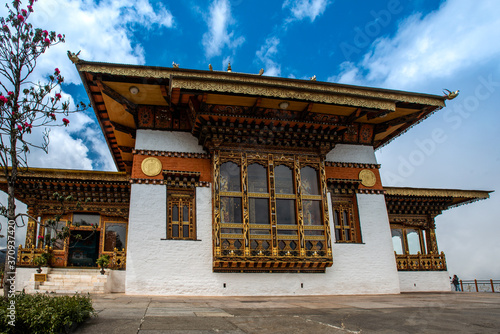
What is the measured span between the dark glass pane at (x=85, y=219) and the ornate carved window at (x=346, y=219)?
877 cm

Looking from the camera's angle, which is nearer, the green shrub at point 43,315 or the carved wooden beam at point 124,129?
the green shrub at point 43,315

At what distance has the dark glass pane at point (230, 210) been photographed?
441 inches

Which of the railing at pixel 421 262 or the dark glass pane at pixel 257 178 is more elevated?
the dark glass pane at pixel 257 178

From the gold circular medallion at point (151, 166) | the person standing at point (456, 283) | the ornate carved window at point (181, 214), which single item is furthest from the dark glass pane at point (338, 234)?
the person standing at point (456, 283)

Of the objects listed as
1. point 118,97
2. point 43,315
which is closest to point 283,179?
point 118,97

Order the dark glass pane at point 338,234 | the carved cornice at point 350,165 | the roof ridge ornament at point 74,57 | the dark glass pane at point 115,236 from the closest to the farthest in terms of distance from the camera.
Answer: the roof ridge ornament at point 74,57
the dark glass pane at point 338,234
the carved cornice at point 350,165
the dark glass pane at point 115,236

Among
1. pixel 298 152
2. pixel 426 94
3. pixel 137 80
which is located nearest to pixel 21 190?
pixel 137 80

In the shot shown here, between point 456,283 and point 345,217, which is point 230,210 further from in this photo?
point 456,283

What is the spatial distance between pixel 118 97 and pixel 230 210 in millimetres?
4754

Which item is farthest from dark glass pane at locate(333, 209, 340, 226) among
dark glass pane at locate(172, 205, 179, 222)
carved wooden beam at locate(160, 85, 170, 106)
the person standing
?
the person standing

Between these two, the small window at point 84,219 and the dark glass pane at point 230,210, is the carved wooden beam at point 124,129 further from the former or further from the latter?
the dark glass pane at point 230,210

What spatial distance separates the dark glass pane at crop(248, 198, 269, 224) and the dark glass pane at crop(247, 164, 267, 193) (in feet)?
1.02

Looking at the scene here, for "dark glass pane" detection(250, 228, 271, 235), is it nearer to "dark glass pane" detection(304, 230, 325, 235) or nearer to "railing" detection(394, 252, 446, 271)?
"dark glass pane" detection(304, 230, 325, 235)

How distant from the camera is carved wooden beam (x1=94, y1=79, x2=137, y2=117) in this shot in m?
10.9
